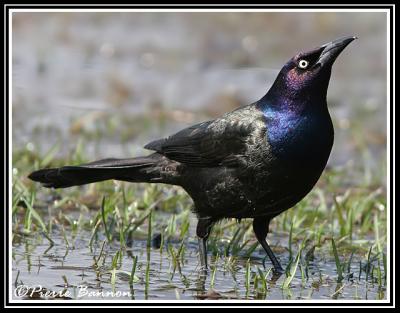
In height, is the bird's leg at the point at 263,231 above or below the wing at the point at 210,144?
below

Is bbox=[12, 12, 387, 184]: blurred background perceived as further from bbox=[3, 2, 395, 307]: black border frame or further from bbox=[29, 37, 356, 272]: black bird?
bbox=[29, 37, 356, 272]: black bird

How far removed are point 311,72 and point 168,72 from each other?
245 inches

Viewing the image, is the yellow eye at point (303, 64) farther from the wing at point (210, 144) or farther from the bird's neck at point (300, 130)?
the wing at point (210, 144)

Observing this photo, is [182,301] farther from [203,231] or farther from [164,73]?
[164,73]

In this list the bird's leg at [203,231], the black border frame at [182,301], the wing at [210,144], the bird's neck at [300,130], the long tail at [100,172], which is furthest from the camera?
the long tail at [100,172]

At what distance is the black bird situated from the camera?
6062mm

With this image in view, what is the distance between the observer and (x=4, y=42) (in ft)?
21.5

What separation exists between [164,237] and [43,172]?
90cm

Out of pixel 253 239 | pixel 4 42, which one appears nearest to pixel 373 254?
pixel 253 239

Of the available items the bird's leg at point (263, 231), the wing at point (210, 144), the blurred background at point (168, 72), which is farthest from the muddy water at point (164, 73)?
the bird's leg at point (263, 231)

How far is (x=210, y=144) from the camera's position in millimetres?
6445

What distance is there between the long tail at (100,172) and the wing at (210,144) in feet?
0.62

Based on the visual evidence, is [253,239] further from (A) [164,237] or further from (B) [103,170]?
(B) [103,170]

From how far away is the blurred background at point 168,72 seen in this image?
33.2 ft
